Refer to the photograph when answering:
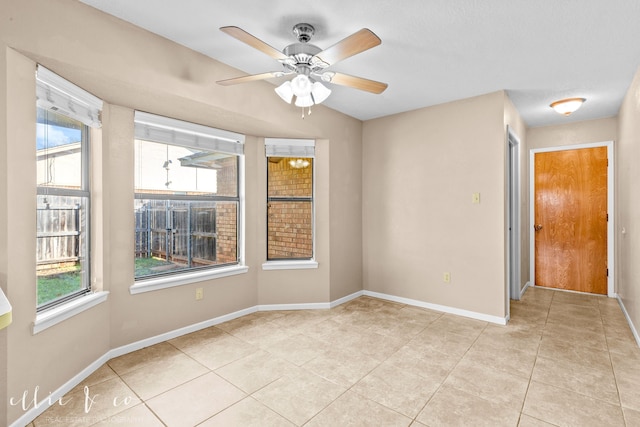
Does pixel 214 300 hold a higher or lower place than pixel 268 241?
lower

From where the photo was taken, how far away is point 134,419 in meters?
1.88

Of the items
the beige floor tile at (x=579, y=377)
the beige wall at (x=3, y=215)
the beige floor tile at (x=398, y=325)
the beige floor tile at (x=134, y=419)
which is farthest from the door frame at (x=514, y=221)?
the beige wall at (x=3, y=215)

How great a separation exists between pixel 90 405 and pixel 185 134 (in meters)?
2.25

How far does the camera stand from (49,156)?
7.11 feet

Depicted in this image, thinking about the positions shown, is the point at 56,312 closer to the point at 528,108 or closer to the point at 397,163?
the point at 397,163

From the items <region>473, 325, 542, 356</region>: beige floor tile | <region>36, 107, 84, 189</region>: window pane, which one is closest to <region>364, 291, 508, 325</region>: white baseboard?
<region>473, 325, 542, 356</region>: beige floor tile

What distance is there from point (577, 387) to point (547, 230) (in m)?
3.20

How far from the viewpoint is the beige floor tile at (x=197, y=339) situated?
9.27ft

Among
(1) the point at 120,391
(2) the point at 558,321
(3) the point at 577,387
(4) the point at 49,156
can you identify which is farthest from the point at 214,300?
(2) the point at 558,321

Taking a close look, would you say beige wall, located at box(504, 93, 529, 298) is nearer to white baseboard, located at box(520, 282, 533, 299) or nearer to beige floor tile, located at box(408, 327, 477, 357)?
white baseboard, located at box(520, 282, 533, 299)

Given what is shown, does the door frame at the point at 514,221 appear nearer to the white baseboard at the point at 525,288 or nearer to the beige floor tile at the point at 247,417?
the white baseboard at the point at 525,288

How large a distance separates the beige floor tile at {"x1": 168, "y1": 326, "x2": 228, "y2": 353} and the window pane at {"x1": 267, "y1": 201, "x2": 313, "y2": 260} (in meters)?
1.06

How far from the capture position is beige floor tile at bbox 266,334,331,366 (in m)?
2.65

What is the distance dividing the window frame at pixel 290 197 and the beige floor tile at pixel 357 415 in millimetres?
1961
